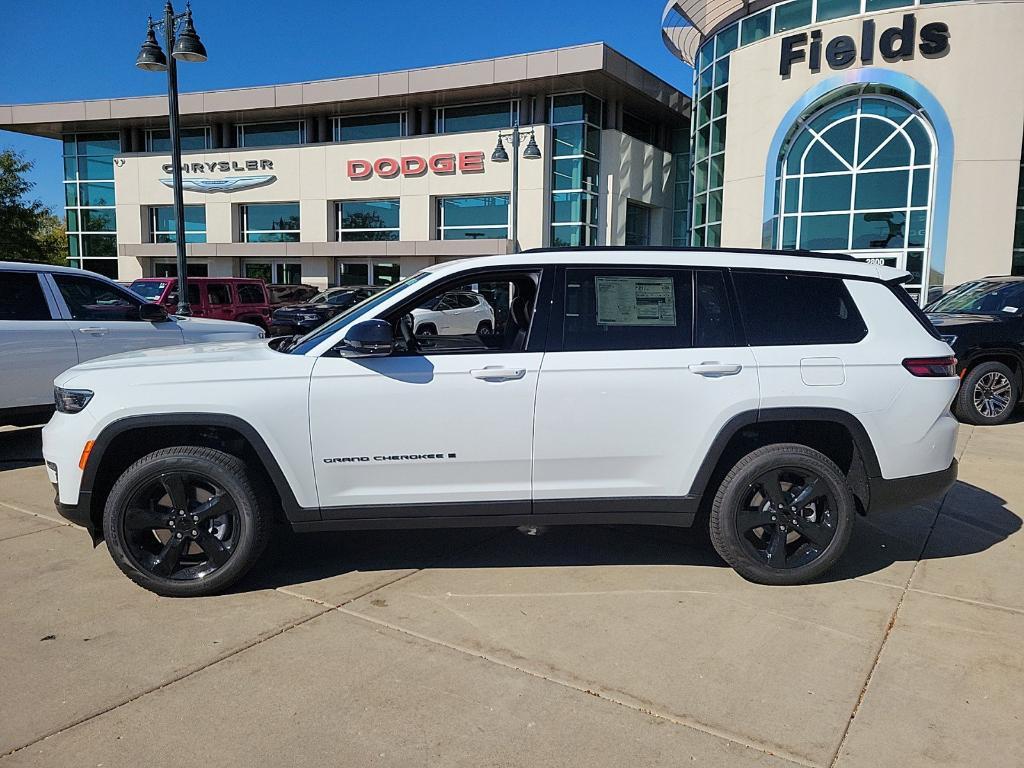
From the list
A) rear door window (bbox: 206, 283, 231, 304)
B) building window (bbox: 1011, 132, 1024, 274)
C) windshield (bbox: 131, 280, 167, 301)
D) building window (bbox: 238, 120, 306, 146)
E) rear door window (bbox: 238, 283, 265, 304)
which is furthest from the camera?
building window (bbox: 238, 120, 306, 146)

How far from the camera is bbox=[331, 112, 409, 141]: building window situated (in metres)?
34.0

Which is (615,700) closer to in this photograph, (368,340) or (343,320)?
(368,340)

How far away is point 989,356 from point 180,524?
9.03 metres

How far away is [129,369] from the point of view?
12.7ft

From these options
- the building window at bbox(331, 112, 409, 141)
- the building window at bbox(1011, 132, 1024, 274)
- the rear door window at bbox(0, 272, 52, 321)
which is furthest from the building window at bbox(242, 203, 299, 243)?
the rear door window at bbox(0, 272, 52, 321)

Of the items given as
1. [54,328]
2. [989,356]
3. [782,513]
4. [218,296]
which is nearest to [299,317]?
[218,296]

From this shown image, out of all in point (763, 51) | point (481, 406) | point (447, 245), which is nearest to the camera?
point (481, 406)

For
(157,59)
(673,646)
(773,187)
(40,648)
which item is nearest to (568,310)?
(673,646)

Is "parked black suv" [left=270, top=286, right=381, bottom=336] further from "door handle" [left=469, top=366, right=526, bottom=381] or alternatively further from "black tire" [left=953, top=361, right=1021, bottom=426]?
"door handle" [left=469, top=366, right=526, bottom=381]

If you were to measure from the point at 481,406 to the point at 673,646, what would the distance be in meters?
1.44

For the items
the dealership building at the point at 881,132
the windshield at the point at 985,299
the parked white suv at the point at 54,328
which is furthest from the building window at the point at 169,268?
the windshield at the point at 985,299

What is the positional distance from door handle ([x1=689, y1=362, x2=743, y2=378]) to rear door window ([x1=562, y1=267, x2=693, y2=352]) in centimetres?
14

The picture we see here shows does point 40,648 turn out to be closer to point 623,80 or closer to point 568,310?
point 568,310

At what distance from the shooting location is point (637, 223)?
34438 millimetres
